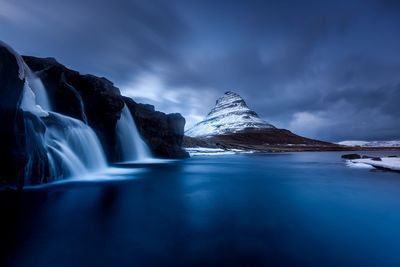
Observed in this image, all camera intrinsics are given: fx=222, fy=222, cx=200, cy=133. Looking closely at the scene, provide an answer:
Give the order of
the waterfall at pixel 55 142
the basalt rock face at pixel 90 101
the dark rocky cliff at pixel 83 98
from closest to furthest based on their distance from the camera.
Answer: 1. the waterfall at pixel 55 142
2. the dark rocky cliff at pixel 83 98
3. the basalt rock face at pixel 90 101

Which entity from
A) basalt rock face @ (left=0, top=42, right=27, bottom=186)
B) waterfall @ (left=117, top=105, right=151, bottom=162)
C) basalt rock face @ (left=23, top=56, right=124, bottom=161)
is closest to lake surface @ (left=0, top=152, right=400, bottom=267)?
basalt rock face @ (left=0, top=42, right=27, bottom=186)

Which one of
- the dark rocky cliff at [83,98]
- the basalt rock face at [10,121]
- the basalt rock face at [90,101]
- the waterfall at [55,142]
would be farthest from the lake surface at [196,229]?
the basalt rock face at [90,101]

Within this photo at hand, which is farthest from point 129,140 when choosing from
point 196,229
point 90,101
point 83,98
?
point 196,229

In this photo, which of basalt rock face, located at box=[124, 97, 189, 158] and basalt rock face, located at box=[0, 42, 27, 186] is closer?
basalt rock face, located at box=[0, 42, 27, 186]

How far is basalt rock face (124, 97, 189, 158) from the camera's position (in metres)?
35.4

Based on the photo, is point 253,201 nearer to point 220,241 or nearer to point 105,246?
point 220,241

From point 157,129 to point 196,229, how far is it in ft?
108

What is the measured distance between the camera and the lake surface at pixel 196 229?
429 centimetres

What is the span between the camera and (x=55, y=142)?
43.9 feet

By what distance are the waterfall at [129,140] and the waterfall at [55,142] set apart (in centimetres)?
875

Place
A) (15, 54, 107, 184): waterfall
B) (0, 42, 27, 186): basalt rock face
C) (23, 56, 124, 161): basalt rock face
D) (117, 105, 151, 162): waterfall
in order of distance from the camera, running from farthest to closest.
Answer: (117, 105, 151, 162): waterfall → (23, 56, 124, 161): basalt rock face → (15, 54, 107, 184): waterfall → (0, 42, 27, 186): basalt rock face

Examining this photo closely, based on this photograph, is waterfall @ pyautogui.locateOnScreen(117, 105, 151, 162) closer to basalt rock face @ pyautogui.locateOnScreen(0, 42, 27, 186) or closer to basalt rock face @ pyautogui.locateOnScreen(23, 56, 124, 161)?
basalt rock face @ pyautogui.locateOnScreen(23, 56, 124, 161)

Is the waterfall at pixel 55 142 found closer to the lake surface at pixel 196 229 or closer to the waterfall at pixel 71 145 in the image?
the waterfall at pixel 71 145

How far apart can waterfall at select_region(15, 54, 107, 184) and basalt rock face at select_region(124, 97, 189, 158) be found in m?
15.5
